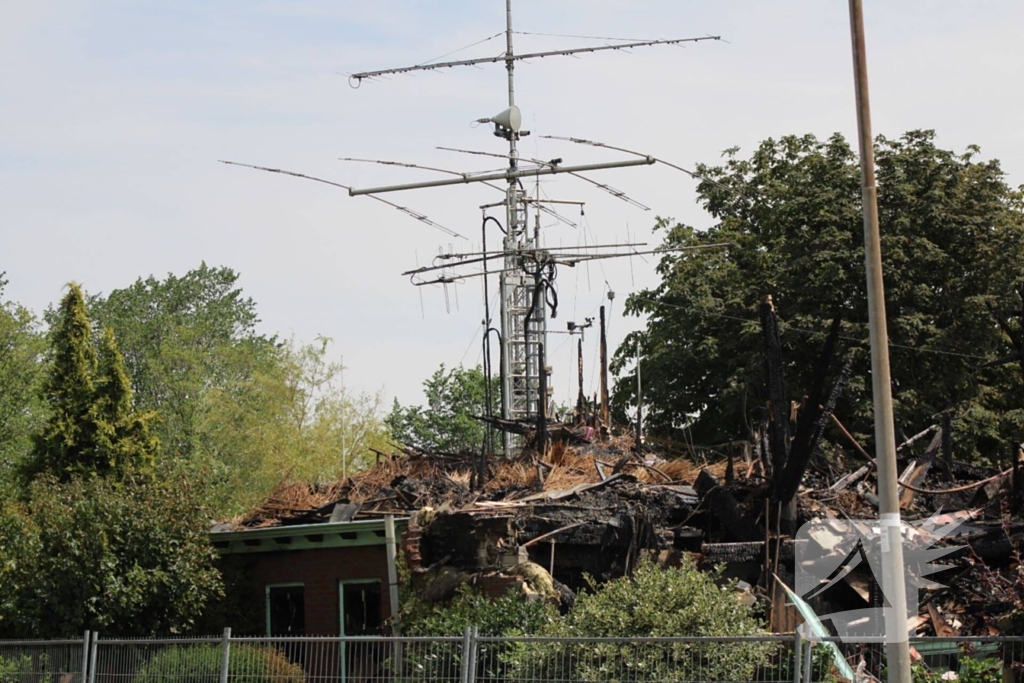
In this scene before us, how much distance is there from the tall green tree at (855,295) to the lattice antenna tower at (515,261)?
14.6 ft

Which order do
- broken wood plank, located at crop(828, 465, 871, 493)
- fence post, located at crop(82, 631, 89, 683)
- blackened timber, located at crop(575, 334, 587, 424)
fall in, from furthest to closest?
1. blackened timber, located at crop(575, 334, 587, 424)
2. broken wood plank, located at crop(828, 465, 871, 493)
3. fence post, located at crop(82, 631, 89, 683)

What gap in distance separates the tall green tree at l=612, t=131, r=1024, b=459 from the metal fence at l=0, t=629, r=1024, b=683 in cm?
1680

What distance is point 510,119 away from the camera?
106 feet

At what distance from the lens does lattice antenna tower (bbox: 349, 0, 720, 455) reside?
29.8 metres

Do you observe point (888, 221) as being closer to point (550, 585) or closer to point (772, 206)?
point (772, 206)

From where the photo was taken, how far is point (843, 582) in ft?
54.4

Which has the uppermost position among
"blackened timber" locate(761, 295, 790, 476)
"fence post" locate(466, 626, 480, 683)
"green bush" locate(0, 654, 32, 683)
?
"blackened timber" locate(761, 295, 790, 476)

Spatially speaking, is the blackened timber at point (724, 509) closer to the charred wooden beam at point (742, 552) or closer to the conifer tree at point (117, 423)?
the charred wooden beam at point (742, 552)

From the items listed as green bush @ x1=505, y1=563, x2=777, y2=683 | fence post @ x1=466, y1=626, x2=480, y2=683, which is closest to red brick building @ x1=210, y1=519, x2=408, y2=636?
green bush @ x1=505, y1=563, x2=777, y2=683

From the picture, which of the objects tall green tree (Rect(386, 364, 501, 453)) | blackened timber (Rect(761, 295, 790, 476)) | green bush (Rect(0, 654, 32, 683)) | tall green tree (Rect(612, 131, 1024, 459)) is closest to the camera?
blackened timber (Rect(761, 295, 790, 476))

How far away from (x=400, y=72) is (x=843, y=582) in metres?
17.7

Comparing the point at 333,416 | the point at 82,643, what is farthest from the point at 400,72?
the point at 333,416

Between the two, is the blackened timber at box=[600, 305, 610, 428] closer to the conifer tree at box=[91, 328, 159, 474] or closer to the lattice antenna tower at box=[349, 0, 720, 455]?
the lattice antenna tower at box=[349, 0, 720, 455]

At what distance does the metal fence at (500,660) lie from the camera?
42.9 feet
